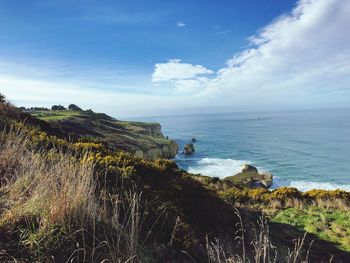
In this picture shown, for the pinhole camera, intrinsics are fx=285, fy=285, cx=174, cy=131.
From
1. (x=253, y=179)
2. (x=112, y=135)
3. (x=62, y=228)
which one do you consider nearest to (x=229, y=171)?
(x=253, y=179)

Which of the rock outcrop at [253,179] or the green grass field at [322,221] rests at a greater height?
the green grass field at [322,221]

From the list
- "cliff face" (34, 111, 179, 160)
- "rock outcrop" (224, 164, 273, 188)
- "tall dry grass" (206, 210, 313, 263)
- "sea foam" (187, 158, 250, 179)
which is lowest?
"sea foam" (187, 158, 250, 179)

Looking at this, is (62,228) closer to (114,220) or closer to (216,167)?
(114,220)

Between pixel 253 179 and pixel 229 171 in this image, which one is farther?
pixel 229 171

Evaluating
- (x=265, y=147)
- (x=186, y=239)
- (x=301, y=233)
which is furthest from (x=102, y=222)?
(x=265, y=147)

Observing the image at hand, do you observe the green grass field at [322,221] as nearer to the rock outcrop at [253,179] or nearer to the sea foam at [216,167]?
the rock outcrop at [253,179]

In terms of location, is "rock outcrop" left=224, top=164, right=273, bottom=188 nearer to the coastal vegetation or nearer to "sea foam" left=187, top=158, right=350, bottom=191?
"sea foam" left=187, top=158, right=350, bottom=191

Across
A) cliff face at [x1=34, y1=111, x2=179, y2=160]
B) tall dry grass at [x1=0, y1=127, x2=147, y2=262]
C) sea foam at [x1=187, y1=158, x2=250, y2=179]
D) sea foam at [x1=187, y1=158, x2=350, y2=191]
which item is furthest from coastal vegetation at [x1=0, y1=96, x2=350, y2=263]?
sea foam at [x1=187, y1=158, x2=250, y2=179]

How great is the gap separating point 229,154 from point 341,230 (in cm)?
6488

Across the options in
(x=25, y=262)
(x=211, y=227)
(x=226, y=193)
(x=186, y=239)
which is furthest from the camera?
(x=226, y=193)

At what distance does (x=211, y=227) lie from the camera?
758 centimetres

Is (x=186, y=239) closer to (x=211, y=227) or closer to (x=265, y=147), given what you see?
(x=211, y=227)

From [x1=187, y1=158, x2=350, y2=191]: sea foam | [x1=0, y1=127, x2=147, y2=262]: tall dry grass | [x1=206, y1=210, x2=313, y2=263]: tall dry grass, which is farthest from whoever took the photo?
[x1=187, y1=158, x2=350, y2=191]: sea foam

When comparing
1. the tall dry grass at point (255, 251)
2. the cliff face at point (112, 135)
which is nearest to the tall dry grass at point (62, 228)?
the tall dry grass at point (255, 251)
